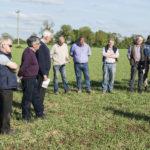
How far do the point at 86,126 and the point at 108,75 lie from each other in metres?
6.20

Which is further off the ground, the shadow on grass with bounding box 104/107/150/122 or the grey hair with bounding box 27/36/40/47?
the grey hair with bounding box 27/36/40/47

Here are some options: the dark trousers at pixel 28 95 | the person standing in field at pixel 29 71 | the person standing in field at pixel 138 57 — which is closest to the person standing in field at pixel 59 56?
the person standing in field at pixel 138 57

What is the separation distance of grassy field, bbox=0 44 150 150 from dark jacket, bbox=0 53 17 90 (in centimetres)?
98

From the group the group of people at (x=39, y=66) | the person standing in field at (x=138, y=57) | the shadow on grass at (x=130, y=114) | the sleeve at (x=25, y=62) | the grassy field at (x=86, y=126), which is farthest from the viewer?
the person standing in field at (x=138, y=57)

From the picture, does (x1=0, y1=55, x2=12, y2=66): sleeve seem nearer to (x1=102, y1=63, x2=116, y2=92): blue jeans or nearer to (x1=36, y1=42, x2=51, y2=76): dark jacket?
(x1=36, y1=42, x2=51, y2=76): dark jacket

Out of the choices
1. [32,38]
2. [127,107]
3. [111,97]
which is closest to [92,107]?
[127,107]

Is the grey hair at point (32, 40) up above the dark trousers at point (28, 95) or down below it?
above

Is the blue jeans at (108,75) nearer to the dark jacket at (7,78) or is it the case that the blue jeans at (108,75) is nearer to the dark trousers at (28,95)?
the dark trousers at (28,95)

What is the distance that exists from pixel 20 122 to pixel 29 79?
97cm

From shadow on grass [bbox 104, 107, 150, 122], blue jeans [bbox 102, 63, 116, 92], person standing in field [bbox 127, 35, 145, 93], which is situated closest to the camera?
shadow on grass [bbox 104, 107, 150, 122]

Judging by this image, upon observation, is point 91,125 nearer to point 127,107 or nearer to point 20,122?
point 20,122

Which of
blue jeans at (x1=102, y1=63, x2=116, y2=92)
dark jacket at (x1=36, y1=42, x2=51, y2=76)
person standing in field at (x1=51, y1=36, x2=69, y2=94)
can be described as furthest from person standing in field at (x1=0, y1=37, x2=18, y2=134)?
blue jeans at (x1=102, y1=63, x2=116, y2=92)

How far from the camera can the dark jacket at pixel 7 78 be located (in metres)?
9.03

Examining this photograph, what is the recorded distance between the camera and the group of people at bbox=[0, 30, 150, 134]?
359 inches
